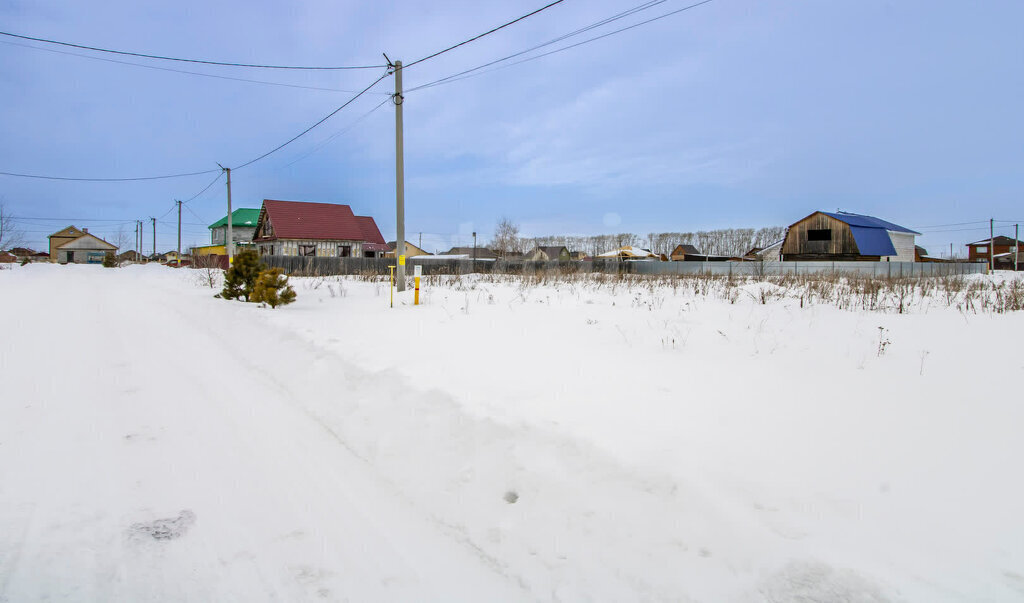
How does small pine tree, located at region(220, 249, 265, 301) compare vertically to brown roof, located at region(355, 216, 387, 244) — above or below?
below

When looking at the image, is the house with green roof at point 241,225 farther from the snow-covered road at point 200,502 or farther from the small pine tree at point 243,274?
the snow-covered road at point 200,502

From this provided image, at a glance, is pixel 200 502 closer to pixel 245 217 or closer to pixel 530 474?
pixel 530 474

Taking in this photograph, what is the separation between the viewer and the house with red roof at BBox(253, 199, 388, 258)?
39281mm

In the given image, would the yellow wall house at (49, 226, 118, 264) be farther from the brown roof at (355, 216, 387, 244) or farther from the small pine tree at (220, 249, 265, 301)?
the small pine tree at (220, 249, 265, 301)

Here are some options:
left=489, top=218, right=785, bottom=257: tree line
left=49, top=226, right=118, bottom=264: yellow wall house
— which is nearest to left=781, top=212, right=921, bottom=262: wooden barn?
left=489, top=218, right=785, bottom=257: tree line

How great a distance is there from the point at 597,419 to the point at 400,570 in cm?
188

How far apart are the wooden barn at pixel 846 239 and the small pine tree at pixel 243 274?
5209cm

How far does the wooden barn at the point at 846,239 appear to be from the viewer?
48281mm

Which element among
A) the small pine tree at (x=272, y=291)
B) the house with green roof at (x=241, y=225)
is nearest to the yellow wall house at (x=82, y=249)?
the house with green roof at (x=241, y=225)

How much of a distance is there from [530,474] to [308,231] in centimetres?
4100

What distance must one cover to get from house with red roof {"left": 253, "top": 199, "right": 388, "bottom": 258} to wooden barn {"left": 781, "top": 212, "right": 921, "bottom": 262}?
44460mm

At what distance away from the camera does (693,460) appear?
125 inches

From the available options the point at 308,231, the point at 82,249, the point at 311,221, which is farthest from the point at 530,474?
the point at 82,249

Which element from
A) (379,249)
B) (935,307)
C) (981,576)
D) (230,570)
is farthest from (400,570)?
(379,249)
